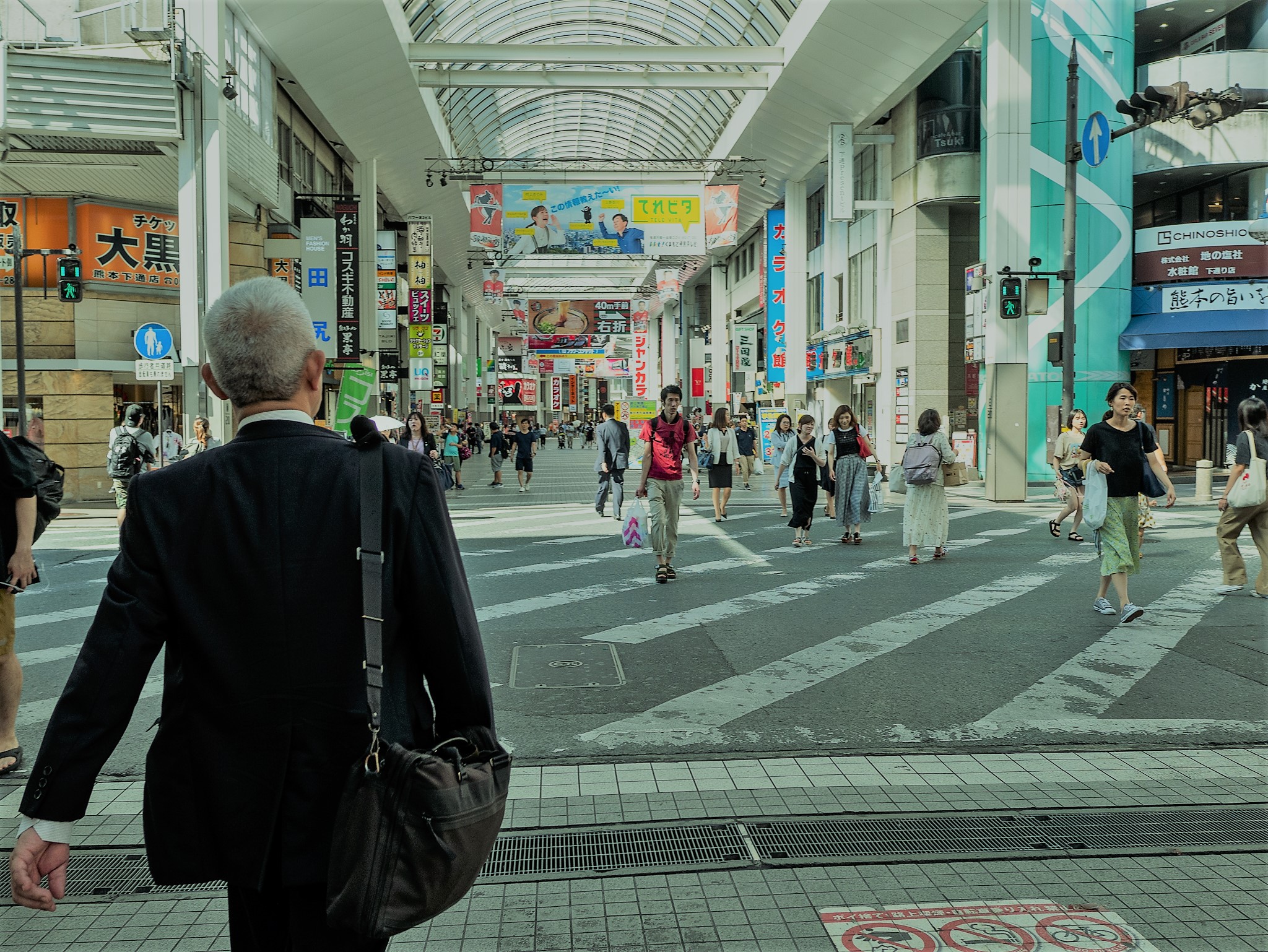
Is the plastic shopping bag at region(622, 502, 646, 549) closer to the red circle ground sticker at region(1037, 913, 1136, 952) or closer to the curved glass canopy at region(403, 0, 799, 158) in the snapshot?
the red circle ground sticker at region(1037, 913, 1136, 952)

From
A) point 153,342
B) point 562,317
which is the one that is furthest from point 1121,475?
point 562,317

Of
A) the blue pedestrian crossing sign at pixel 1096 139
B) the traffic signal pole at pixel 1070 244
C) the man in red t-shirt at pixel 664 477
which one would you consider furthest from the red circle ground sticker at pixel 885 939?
the blue pedestrian crossing sign at pixel 1096 139

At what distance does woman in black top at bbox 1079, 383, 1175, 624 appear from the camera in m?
8.58

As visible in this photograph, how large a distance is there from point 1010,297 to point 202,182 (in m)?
14.2

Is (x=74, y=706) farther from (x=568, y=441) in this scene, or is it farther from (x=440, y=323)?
(x=568, y=441)

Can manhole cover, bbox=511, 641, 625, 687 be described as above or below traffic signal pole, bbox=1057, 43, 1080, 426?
below

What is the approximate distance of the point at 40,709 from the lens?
656cm

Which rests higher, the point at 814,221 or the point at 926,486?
the point at 814,221

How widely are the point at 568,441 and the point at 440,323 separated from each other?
30.4 meters

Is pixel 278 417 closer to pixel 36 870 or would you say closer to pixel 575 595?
pixel 36 870

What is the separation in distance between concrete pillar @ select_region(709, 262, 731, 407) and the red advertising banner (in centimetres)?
2410

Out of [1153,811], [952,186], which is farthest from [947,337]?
[1153,811]

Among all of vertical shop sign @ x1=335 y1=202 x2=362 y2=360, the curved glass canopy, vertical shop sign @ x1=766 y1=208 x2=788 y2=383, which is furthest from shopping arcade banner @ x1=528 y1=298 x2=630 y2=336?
vertical shop sign @ x1=335 y1=202 x2=362 y2=360

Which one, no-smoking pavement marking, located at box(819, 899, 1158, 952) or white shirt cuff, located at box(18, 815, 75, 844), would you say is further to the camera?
no-smoking pavement marking, located at box(819, 899, 1158, 952)
